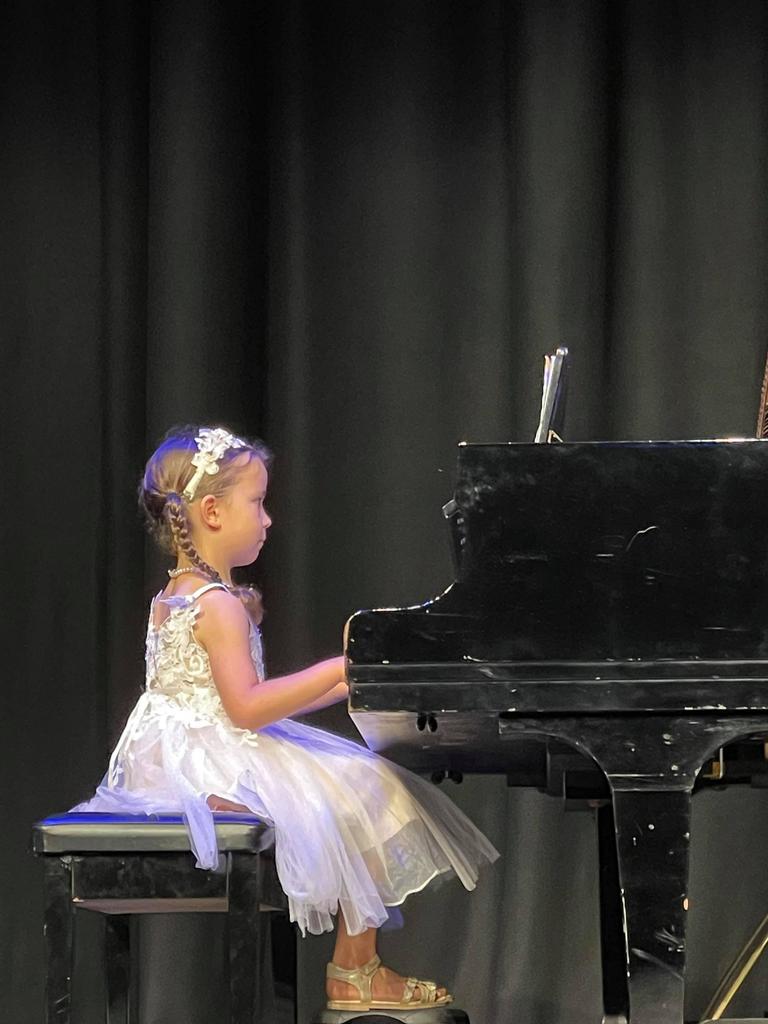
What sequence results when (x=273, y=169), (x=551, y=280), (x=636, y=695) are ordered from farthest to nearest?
(x=273, y=169) < (x=551, y=280) < (x=636, y=695)

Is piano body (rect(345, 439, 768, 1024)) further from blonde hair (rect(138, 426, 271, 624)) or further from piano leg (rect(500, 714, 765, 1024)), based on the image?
blonde hair (rect(138, 426, 271, 624))

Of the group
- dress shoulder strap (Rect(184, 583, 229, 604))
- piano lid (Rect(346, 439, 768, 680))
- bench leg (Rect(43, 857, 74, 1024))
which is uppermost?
piano lid (Rect(346, 439, 768, 680))

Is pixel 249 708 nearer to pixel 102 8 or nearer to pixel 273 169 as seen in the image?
pixel 273 169

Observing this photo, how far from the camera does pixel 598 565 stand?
1.85 metres

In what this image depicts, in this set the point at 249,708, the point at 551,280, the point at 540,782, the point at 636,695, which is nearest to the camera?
the point at 636,695

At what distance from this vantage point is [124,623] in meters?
3.23

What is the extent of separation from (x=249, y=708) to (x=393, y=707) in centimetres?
66

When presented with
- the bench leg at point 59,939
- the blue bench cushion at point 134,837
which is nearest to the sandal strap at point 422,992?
the blue bench cushion at point 134,837

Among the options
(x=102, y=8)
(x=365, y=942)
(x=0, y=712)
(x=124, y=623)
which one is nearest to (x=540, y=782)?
(x=365, y=942)

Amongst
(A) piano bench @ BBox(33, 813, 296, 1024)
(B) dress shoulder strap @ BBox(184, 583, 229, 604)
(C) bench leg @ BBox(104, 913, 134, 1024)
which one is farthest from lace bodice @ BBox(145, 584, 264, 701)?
(C) bench leg @ BBox(104, 913, 134, 1024)

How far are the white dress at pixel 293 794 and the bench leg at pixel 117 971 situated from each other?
1.13 ft

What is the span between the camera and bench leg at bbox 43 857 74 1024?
2205mm

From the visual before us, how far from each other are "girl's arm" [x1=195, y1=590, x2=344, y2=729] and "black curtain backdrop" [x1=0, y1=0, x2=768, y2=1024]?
64cm

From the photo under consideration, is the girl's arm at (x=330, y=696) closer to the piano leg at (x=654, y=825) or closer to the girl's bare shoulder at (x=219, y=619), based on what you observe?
the girl's bare shoulder at (x=219, y=619)
